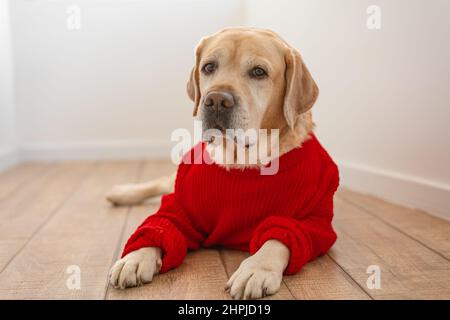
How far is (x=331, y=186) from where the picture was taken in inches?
76.9

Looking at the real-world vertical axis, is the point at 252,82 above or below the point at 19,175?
above

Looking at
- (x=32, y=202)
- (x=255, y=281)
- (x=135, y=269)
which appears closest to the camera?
(x=255, y=281)

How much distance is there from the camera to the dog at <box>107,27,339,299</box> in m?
1.74

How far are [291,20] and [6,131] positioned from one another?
260 centimetres

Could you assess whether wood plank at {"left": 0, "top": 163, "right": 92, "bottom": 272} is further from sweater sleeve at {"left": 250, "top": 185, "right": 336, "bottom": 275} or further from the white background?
sweater sleeve at {"left": 250, "top": 185, "right": 336, "bottom": 275}

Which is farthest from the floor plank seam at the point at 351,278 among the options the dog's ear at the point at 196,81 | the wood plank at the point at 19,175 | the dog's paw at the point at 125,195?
the wood plank at the point at 19,175

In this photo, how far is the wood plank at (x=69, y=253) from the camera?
160 centimetres

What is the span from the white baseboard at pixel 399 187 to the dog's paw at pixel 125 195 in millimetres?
1377

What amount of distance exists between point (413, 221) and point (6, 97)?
11.6 feet

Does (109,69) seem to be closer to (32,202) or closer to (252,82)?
(32,202)

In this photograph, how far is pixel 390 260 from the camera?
6.08ft

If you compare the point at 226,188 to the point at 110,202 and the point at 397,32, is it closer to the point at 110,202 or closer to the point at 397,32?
the point at 110,202

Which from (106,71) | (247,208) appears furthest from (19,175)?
(247,208)

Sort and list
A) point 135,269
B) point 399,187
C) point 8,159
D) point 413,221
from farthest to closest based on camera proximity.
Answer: point 8,159 → point 399,187 → point 413,221 → point 135,269
